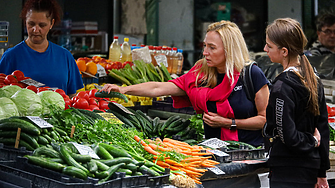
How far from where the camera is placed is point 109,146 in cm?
245

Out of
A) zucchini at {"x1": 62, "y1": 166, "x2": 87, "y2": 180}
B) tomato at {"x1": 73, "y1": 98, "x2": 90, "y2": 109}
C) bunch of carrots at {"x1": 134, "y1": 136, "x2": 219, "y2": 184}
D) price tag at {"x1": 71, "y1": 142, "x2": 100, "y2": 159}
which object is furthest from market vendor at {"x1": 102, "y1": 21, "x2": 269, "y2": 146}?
zucchini at {"x1": 62, "y1": 166, "x2": 87, "y2": 180}

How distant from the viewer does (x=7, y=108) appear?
2930 millimetres

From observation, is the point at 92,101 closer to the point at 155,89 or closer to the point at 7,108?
the point at 155,89

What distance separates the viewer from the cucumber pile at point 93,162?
2092mm

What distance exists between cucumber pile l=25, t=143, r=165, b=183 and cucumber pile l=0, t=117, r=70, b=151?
100 mm

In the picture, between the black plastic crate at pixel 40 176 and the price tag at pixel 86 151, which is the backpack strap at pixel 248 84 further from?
the black plastic crate at pixel 40 176

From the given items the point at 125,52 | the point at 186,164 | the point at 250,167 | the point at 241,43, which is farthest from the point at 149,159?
the point at 125,52

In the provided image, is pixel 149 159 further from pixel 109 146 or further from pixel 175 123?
pixel 175 123

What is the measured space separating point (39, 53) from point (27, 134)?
6.16 feet

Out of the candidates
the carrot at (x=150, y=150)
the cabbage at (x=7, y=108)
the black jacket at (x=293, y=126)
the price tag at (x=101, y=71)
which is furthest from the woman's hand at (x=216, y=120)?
the price tag at (x=101, y=71)

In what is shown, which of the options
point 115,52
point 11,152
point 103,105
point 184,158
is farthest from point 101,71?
point 11,152

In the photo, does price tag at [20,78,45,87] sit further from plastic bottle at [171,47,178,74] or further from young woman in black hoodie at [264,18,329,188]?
plastic bottle at [171,47,178,74]

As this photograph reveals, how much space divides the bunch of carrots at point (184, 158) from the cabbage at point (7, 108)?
0.91 m

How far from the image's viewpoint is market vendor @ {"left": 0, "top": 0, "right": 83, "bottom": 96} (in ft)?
13.1
